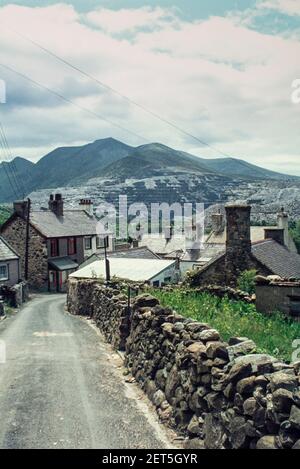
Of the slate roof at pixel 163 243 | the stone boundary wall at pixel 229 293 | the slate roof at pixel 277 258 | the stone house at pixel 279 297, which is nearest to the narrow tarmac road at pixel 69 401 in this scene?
the stone boundary wall at pixel 229 293

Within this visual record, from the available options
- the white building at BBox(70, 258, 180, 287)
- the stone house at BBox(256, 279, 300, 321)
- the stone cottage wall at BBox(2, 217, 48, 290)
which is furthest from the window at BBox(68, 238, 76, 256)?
the stone house at BBox(256, 279, 300, 321)

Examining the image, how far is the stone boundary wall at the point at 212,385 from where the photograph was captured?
7.96m

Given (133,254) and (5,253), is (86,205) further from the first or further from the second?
(133,254)

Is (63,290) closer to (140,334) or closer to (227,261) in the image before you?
(227,261)

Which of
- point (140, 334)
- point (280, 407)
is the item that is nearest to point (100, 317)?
point (140, 334)

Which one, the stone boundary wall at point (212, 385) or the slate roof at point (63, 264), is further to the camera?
the slate roof at point (63, 264)

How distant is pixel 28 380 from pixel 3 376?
111 centimetres

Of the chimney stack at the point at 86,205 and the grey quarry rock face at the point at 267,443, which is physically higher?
the chimney stack at the point at 86,205

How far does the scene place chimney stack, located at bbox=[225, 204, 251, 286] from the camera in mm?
24297

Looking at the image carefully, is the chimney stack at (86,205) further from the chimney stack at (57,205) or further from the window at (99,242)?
the chimney stack at (57,205)

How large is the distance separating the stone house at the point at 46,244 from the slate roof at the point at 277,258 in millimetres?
31587

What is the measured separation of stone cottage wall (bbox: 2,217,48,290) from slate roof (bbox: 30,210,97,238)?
123 cm

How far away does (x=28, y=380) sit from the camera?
15.3m
